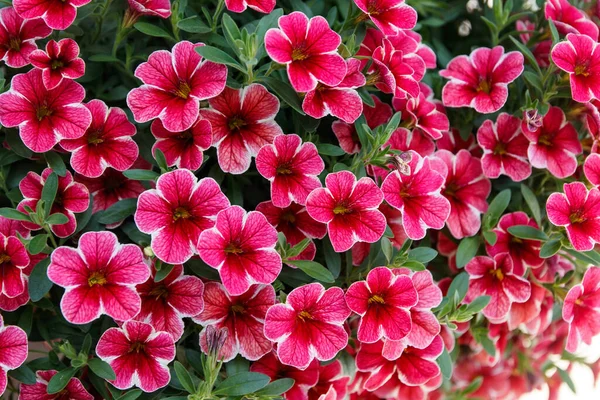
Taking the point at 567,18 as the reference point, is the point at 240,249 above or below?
below

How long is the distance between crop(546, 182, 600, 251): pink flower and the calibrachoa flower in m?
0.48

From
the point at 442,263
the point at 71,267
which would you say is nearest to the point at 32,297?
the point at 71,267

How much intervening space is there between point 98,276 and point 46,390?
0.20 meters

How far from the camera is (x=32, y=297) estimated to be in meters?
0.98

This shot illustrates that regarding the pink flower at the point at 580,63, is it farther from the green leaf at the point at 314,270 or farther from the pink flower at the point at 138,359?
the pink flower at the point at 138,359

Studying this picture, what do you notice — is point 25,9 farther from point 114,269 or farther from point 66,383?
point 66,383

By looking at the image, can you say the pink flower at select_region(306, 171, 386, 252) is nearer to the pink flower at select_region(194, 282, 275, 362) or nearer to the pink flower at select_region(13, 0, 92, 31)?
the pink flower at select_region(194, 282, 275, 362)

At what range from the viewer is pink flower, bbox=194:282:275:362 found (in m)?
1.02

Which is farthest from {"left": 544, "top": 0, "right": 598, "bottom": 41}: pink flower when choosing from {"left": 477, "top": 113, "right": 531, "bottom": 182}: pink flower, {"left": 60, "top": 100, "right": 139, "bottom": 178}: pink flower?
{"left": 60, "top": 100, "right": 139, "bottom": 178}: pink flower

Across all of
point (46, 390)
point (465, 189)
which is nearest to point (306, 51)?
point (465, 189)

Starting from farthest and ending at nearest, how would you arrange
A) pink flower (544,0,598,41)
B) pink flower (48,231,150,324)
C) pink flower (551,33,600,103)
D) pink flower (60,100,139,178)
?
pink flower (544,0,598,41) → pink flower (551,33,600,103) → pink flower (60,100,139,178) → pink flower (48,231,150,324)

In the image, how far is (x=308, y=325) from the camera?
1.02 metres

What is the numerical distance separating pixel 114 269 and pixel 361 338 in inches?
14.8

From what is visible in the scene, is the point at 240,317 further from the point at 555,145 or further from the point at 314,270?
the point at 555,145
